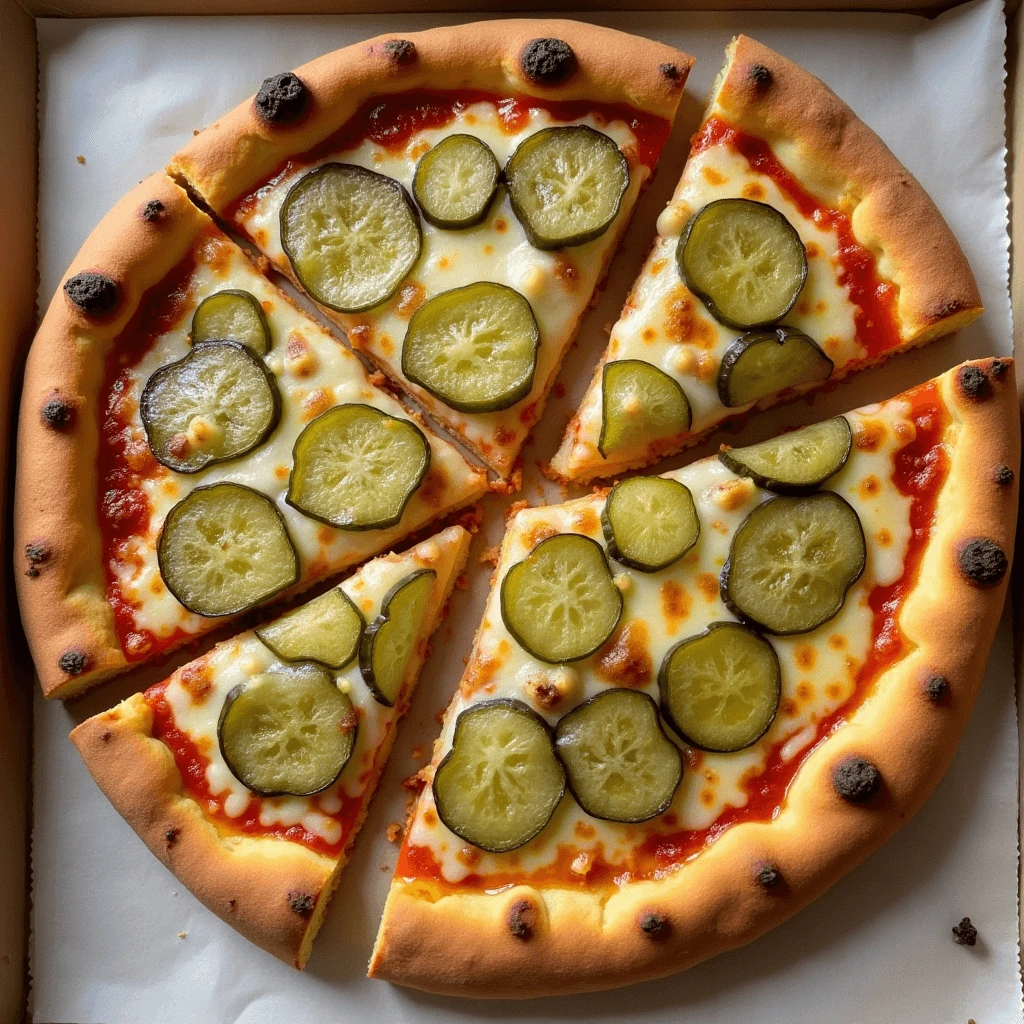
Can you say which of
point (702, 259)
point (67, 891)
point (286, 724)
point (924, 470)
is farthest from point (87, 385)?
point (924, 470)

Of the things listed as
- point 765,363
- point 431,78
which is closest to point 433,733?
point 765,363

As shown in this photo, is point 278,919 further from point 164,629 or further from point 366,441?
point 366,441

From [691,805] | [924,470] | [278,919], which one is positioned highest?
[924,470]

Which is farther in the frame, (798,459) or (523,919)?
(798,459)

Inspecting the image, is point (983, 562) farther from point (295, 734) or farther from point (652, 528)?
point (295, 734)

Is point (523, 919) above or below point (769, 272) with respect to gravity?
below

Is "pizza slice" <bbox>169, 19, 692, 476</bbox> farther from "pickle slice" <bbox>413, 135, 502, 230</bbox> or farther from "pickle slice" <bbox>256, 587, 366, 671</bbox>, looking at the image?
"pickle slice" <bbox>256, 587, 366, 671</bbox>

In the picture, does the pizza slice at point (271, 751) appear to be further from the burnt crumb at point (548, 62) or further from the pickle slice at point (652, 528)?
the burnt crumb at point (548, 62)
